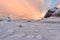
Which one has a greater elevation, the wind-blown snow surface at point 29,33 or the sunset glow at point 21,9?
the wind-blown snow surface at point 29,33

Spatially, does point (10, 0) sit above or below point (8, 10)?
above

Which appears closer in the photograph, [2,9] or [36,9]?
[2,9]

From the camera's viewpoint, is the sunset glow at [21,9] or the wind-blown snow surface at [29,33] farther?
the sunset glow at [21,9]

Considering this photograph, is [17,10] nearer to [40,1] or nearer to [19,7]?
[19,7]

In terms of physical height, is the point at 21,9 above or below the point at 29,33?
below

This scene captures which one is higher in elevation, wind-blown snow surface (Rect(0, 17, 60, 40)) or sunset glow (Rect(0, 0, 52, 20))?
wind-blown snow surface (Rect(0, 17, 60, 40))

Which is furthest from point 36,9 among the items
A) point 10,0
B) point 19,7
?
point 10,0

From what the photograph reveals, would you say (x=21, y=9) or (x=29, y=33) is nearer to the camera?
(x=29, y=33)

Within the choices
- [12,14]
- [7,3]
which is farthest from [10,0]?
[12,14]

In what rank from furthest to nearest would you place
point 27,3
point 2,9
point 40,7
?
point 40,7 → point 27,3 → point 2,9

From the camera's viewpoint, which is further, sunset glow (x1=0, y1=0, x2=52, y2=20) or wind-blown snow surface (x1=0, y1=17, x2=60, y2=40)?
sunset glow (x1=0, y1=0, x2=52, y2=20)

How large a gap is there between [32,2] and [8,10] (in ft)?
2.45

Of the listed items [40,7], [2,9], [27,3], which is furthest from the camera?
[40,7]

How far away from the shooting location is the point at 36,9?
437 cm
